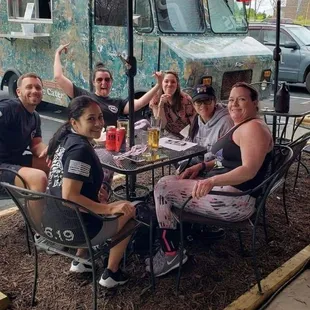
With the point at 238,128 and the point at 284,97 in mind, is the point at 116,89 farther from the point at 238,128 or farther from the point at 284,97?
the point at 238,128

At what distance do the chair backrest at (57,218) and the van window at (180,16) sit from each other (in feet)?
13.3

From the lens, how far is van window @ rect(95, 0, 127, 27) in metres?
6.08

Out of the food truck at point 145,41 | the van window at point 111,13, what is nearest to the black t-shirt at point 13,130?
the food truck at point 145,41

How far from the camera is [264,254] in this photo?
311cm

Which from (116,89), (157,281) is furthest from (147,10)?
(157,281)

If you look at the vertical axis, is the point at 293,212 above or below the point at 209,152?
below

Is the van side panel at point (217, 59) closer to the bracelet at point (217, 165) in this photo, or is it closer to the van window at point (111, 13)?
the van window at point (111, 13)

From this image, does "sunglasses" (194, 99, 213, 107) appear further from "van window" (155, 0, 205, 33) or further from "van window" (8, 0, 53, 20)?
"van window" (8, 0, 53, 20)

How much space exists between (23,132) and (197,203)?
140cm

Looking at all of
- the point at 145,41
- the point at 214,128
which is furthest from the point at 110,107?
the point at 145,41

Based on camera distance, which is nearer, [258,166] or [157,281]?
[258,166]

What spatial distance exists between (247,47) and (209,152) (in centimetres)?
386

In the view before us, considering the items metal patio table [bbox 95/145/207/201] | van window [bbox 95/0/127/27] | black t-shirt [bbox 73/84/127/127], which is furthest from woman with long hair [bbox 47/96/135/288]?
van window [bbox 95/0/127/27]

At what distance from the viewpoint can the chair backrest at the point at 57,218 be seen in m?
2.11
